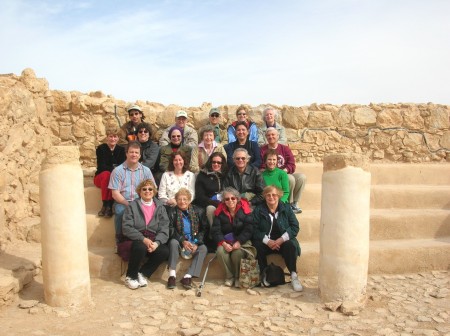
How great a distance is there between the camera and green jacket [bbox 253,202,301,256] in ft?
17.2

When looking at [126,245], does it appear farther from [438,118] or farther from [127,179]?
[438,118]

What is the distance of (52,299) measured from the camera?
448cm

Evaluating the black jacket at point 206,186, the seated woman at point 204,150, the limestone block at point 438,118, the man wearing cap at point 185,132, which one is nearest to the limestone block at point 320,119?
the limestone block at point 438,118

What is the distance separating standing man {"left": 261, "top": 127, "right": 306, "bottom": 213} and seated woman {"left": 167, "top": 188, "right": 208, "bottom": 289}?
4.71 feet

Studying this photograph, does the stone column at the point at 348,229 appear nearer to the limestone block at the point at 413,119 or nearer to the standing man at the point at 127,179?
the standing man at the point at 127,179

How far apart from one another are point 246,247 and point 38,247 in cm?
285

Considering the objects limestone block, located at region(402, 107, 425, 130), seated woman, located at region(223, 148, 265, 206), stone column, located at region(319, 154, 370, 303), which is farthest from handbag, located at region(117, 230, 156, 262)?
limestone block, located at region(402, 107, 425, 130)

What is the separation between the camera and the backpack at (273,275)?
5.09 meters

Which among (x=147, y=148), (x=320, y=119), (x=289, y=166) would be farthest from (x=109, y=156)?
(x=320, y=119)

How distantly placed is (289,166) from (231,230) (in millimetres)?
1634

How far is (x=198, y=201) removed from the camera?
586cm

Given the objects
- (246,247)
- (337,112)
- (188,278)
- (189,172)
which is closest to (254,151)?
(189,172)

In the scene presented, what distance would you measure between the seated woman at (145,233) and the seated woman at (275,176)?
1.52 metres

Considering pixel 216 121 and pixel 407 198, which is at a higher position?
pixel 216 121
